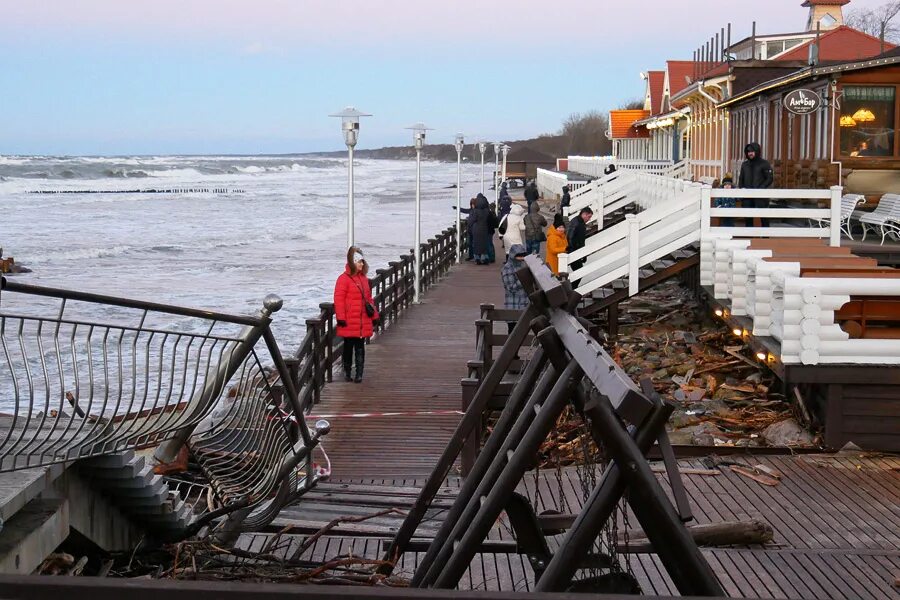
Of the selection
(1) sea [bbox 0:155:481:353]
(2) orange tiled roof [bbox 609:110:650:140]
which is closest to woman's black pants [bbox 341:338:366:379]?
(1) sea [bbox 0:155:481:353]

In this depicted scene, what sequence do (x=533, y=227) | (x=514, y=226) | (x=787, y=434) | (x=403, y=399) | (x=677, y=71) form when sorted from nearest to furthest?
(x=787, y=434)
(x=403, y=399)
(x=514, y=226)
(x=533, y=227)
(x=677, y=71)

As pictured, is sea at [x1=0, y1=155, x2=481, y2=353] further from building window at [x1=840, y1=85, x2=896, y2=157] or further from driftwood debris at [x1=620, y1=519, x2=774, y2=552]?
driftwood debris at [x1=620, y1=519, x2=774, y2=552]

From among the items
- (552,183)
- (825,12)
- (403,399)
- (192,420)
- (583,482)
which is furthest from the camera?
(552,183)

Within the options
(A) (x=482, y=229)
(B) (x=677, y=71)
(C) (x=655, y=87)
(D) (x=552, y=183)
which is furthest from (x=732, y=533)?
(C) (x=655, y=87)

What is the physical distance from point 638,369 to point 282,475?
784 cm

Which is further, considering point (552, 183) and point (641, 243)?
point (552, 183)

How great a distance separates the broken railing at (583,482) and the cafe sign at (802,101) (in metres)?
14.5

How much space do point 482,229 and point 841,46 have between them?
47.3 ft

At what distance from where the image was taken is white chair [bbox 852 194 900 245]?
643 inches

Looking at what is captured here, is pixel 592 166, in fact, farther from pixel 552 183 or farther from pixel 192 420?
pixel 192 420

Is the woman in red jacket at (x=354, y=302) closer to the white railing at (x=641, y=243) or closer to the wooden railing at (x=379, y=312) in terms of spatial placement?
the wooden railing at (x=379, y=312)

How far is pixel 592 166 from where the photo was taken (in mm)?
53219

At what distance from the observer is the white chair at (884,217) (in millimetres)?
16342

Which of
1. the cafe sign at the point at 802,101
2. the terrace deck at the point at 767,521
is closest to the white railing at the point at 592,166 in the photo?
the cafe sign at the point at 802,101
